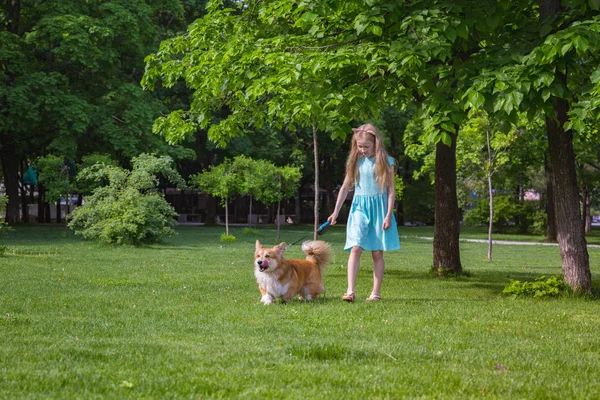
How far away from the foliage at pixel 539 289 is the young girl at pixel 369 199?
8.50 feet

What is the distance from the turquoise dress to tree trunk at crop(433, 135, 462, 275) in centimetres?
508

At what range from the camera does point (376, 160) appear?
9391 millimetres

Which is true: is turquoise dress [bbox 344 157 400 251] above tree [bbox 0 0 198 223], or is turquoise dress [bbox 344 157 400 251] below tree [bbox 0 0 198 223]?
below

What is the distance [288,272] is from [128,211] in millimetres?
15870

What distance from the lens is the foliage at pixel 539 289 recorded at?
10805mm

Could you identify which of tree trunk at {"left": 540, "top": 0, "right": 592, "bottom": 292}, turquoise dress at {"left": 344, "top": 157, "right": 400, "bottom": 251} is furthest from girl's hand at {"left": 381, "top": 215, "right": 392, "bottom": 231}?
tree trunk at {"left": 540, "top": 0, "right": 592, "bottom": 292}

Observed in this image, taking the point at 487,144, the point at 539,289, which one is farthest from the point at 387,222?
the point at 487,144

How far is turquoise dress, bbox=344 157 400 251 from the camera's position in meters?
9.47

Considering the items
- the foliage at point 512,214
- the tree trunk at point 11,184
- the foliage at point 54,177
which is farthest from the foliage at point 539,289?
the foliage at point 512,214

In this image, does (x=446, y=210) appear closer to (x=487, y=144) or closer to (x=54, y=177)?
(x=487, y=144)

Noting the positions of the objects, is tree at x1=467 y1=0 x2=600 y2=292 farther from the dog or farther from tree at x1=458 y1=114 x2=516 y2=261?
tree at x1=458 y1=114 x2=516 y2=261

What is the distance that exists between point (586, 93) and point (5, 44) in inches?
1070

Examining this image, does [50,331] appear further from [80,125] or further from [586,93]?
[80,125]

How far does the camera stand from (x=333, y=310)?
864 centimetres
